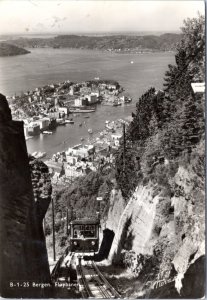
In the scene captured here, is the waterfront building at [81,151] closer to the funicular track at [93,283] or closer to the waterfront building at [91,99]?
the waterfront building at [91,99]

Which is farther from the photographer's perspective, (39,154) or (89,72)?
(39,154)

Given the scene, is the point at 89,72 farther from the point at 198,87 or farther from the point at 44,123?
the point at 198,87

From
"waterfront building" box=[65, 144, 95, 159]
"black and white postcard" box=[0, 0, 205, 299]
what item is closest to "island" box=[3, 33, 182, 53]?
"black and white postcard" box=[0, 0, 205, 299]

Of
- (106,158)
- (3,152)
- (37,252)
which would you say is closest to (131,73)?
(106,158)

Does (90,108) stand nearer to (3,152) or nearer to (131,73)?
(131,73)

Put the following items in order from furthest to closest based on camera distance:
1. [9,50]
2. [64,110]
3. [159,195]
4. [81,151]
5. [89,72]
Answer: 1. [159,195]
2. [64,110]
3. [81,151]
4. [89,72]
5. [9,50]

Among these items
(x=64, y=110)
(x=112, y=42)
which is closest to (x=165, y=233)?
(x=64, y=110)

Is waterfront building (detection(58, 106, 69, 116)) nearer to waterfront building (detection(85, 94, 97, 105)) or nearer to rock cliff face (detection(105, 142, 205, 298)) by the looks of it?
waterfront building (detection(85, 94, 97, 105))
